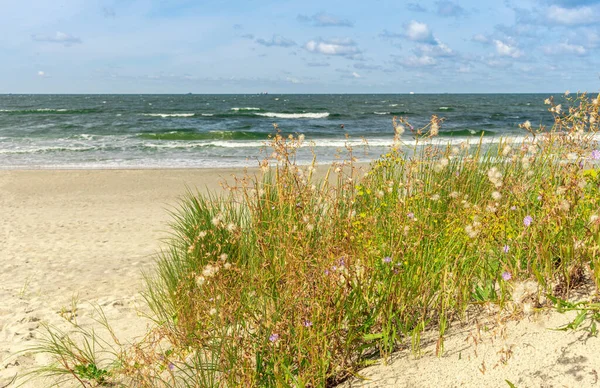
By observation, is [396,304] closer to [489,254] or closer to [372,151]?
[489,254]

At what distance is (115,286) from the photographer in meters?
6.00

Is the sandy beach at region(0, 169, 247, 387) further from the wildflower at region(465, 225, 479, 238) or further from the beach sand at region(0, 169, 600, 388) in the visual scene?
the wildflower at region(465, 225, 479, 238)

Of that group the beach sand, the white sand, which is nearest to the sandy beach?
the beach sand

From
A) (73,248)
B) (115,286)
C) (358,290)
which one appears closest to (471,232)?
(358,290)

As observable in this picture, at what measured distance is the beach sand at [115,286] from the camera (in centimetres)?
239

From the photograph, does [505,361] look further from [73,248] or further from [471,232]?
[73,248]

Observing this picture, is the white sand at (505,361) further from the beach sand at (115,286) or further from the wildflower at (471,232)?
the wildflower at (471,232)

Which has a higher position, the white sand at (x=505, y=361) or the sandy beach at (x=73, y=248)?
the white sand at (x=505, y=361)

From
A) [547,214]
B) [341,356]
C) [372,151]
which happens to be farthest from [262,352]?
[372,151]

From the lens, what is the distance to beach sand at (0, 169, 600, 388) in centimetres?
239

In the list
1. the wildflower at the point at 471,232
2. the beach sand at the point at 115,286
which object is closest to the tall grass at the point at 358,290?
the wildflower at the point at 471,232

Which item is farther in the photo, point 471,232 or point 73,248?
point 73,248

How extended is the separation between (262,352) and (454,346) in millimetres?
936

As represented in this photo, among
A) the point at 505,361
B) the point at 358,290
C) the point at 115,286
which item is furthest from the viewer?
the point at 115,286
